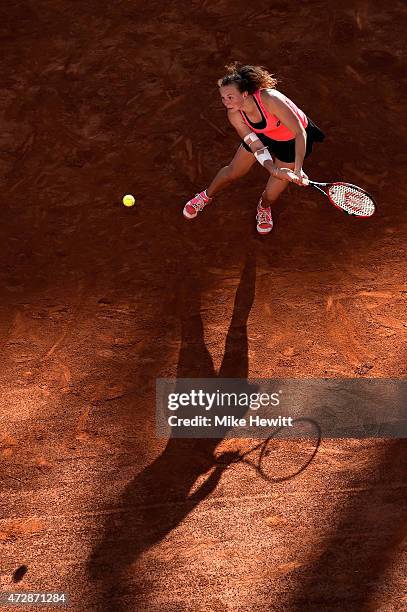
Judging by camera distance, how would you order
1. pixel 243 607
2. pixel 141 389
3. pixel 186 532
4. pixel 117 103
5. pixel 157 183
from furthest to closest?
pixel 117 103, pixel 157 183, pixel 141 389, pixel 186 532, pixel 243 607

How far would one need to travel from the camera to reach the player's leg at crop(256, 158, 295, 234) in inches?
247

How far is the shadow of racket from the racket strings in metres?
1.67

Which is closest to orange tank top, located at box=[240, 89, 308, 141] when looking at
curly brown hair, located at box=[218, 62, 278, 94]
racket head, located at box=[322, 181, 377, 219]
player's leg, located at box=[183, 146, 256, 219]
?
curly brown hair, located at box=[218, 62, 278, 94]

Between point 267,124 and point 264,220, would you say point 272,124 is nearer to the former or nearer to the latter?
point 267,124

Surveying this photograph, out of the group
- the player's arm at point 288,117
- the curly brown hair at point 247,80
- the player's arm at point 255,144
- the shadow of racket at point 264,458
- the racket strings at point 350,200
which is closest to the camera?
the shadow of racket at point 264,458

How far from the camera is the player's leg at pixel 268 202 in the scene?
6262 millimetres

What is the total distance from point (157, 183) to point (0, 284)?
1.69m

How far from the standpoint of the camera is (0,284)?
643 centimetres

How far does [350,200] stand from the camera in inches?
235

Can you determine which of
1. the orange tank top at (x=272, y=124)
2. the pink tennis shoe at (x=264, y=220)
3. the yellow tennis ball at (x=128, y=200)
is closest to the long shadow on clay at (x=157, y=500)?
the pink tennis shoe at (x=264, y=220)

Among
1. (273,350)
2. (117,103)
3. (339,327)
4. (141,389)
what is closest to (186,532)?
(141,389)

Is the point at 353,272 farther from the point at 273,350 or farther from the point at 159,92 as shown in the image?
the point at 159,92

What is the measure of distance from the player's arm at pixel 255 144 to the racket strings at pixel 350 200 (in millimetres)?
591

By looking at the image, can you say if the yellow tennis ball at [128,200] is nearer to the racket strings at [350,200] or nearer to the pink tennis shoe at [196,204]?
the pink tennis shoe at [196,204]
